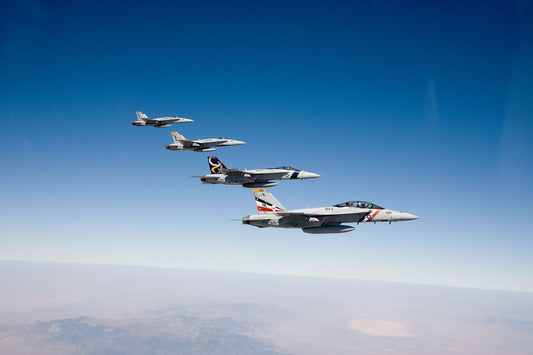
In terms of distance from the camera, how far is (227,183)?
51719 mm

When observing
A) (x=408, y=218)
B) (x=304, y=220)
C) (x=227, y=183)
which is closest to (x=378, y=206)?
(x=408, y=218)

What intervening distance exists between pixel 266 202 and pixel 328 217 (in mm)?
9147

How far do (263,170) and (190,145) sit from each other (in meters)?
15.4

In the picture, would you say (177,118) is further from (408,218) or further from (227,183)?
(408,218)

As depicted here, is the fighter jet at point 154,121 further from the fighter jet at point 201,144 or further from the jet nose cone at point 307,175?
the jet nose cone at point 307,175

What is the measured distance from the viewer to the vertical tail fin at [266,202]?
43.0 meters

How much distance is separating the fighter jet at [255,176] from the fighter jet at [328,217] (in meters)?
11.0

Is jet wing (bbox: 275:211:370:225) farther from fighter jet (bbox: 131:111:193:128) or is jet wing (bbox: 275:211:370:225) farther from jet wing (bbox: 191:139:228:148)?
fighter jet (bbox: 131:111:193:128)

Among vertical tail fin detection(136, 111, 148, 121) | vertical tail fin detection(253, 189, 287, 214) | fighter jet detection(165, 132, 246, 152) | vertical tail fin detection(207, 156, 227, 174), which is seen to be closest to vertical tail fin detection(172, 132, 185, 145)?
fighter jet detection(165, 132, 246, 152)

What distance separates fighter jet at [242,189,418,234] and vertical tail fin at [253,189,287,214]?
99.9 inches

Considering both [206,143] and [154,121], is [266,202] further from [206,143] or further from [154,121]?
[154,121]

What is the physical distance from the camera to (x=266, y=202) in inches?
1710

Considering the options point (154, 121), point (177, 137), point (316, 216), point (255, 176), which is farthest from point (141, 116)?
point (316, 216)

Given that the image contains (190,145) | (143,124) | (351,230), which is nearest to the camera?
(351,230)
